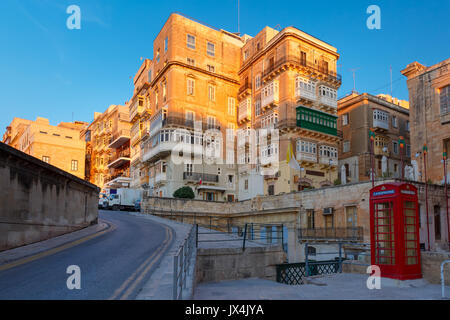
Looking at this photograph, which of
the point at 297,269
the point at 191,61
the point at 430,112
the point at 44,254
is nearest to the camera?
the point at 44,254

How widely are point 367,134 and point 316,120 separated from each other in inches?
312

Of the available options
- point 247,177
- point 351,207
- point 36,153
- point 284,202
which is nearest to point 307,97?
point 247,177

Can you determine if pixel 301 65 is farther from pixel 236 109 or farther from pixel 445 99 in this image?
pixel 445 99

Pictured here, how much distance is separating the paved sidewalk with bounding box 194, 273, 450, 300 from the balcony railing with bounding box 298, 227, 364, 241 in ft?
→ 44.5

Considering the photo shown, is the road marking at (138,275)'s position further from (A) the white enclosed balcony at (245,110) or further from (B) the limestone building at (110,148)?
(B) the limestone building at (110,148)

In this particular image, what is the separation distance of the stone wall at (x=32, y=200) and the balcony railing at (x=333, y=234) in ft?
55.5

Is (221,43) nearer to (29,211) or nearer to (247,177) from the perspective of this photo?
(247,177)

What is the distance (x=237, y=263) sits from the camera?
13766 millimetres

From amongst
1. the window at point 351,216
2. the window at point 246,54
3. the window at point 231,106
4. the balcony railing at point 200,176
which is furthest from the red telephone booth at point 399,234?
the window at point 246,54

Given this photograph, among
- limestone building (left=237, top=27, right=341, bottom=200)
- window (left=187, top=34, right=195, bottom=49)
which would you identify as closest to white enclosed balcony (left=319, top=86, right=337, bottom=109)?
limestone building (left=237, top=27, right=341, bottom=200)

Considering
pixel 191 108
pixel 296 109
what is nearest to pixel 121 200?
pixel 191 108

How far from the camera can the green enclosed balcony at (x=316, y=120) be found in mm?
41156

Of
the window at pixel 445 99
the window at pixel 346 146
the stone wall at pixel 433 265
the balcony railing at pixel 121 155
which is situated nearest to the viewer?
the stone wall at pixel 433 265

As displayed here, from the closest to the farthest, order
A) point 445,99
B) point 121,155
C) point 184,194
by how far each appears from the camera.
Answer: point 445,99, point 184,194, point 121,155
